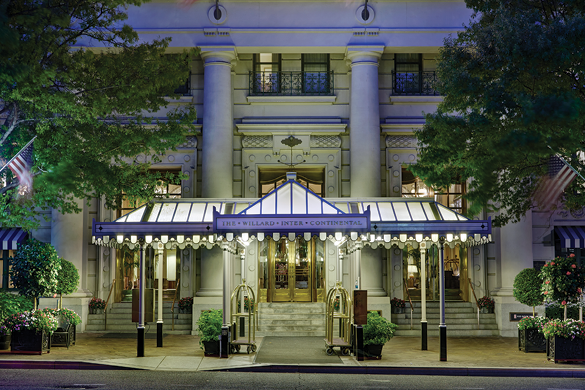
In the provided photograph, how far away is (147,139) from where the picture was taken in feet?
55.3

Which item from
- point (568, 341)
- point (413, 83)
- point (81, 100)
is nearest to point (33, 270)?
point (81, 100)

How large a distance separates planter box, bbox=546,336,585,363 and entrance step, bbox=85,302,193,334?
39.2 ft

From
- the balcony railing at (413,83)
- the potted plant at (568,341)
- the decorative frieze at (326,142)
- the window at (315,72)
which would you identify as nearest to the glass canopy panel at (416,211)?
the potted plant at (568,341)

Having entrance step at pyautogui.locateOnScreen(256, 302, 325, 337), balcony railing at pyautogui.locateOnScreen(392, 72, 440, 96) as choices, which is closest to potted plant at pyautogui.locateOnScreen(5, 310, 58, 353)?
entrance step at pyautogui.locateOnScreen(256, 302, 325, 337)

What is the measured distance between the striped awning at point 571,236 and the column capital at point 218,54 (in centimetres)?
1338

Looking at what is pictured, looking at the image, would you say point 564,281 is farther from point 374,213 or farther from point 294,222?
point 294,222

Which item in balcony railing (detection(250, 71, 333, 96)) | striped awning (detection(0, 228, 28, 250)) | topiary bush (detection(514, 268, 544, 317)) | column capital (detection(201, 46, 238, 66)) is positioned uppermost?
column capital (detection(201, 46, 238, 66))

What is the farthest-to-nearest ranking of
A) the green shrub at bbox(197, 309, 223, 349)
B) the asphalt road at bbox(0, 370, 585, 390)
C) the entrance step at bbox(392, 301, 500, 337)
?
1. the entrance step at bbox(392, 301, 500, 337)
2. the green shrub at bbox(197, 309, 223, 349)
3. the asphalt road at bbox(0, 370, 585, 390)

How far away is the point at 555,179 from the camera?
15.0 meters

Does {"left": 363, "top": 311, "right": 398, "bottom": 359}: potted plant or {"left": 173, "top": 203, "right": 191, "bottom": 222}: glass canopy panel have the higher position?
{"left": 173, "top": 203, "right": 191, "bottom": 222}: glass canopy panel

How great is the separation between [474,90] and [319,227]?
16.5ft

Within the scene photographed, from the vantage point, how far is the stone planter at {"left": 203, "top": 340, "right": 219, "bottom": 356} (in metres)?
15.7

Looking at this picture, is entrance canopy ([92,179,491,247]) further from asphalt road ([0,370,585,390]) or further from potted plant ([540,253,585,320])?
asphalt road ([0,370,585,390])

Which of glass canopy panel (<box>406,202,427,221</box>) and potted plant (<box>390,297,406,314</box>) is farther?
potted plant (<box>390,297,406,314</box>)
